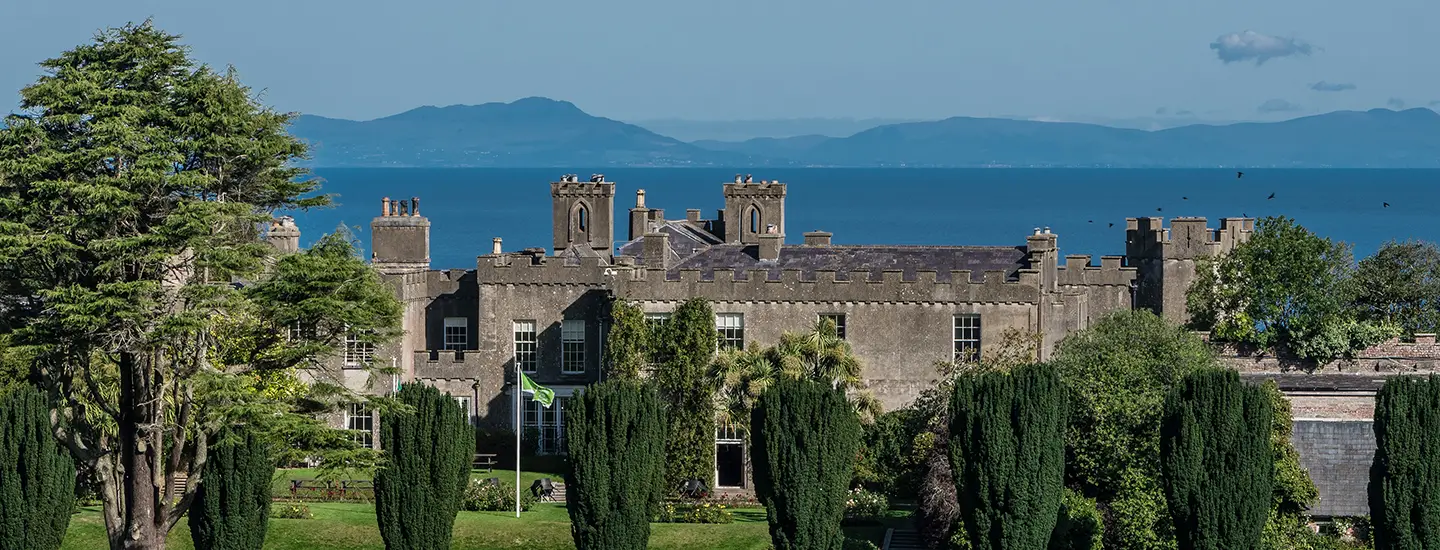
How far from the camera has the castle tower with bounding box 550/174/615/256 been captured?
64.0 meters

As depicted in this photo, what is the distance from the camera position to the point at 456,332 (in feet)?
201

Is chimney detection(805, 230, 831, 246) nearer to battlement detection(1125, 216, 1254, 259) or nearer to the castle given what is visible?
the castle

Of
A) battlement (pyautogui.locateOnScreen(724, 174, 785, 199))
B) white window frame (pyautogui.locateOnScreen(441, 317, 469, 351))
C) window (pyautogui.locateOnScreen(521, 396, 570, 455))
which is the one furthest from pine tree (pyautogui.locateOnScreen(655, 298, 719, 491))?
battlement (pyautogui.locateOnScreen(724, 174, 785, 199))

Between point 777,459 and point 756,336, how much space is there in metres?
14.2

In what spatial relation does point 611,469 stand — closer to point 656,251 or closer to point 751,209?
point 656,251

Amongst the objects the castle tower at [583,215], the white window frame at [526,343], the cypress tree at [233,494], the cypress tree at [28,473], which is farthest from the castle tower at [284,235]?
the cypress tree at [28,473]

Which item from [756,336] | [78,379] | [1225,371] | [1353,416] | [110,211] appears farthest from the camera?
[756,336]

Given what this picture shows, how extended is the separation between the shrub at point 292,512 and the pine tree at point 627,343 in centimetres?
973

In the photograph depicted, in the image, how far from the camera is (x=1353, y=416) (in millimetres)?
53844

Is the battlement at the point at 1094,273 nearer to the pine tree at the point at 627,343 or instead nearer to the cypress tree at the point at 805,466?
the pine tree at the point at 627,343

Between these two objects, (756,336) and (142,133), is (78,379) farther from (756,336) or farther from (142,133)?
(756,336)

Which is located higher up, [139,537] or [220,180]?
[220,180]

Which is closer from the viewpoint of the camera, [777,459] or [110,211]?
[110,211]

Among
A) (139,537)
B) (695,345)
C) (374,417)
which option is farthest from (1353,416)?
(139,537)
